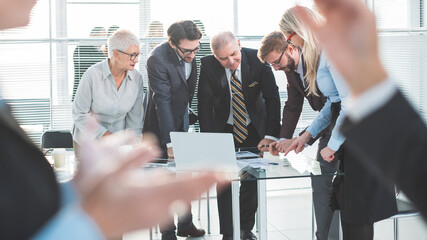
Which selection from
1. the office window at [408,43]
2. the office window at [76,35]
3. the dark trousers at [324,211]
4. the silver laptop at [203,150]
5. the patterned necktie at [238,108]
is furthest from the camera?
the office window at [408,43]

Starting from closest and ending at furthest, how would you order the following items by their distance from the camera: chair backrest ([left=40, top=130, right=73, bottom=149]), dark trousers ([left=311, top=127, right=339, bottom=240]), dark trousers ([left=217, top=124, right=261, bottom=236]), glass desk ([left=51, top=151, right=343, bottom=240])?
glass desk ([left=51, top=151, right=343, bottom=240]), dark trousers ([left=311, top=127, right=339, bottom=240]), dark trousers ([left=217, top=124, right=261, bottom=236]), chair backrest ([left=40, top=130, right=73, bottom=149])

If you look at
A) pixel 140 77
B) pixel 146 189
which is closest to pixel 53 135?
pixel 140 77

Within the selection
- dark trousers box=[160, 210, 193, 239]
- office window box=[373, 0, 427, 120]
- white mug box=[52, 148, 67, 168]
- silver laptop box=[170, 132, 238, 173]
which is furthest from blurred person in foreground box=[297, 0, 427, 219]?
office window box=[373, 0, 427, 120]

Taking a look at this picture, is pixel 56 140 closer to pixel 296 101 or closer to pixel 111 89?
pixel 111 89

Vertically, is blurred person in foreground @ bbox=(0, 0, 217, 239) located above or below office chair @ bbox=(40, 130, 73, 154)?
above

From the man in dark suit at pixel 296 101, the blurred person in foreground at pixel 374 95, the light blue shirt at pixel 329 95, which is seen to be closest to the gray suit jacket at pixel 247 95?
the man in dark suit at pixel 296 101

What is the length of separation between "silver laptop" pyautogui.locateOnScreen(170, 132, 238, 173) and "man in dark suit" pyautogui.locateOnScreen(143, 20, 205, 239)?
3.23 ft

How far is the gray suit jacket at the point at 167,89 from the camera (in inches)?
146

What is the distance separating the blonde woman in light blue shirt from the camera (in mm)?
3619

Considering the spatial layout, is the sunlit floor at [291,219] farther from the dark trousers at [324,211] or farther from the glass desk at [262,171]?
the glass desk at [262,171]

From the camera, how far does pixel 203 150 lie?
2566 mm

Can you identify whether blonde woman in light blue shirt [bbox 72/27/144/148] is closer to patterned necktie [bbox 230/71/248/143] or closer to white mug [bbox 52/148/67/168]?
white mug [bbox 52/148/67/168]

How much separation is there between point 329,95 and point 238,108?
93cm

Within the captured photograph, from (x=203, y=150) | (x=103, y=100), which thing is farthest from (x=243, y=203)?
(x=203, y=150)
